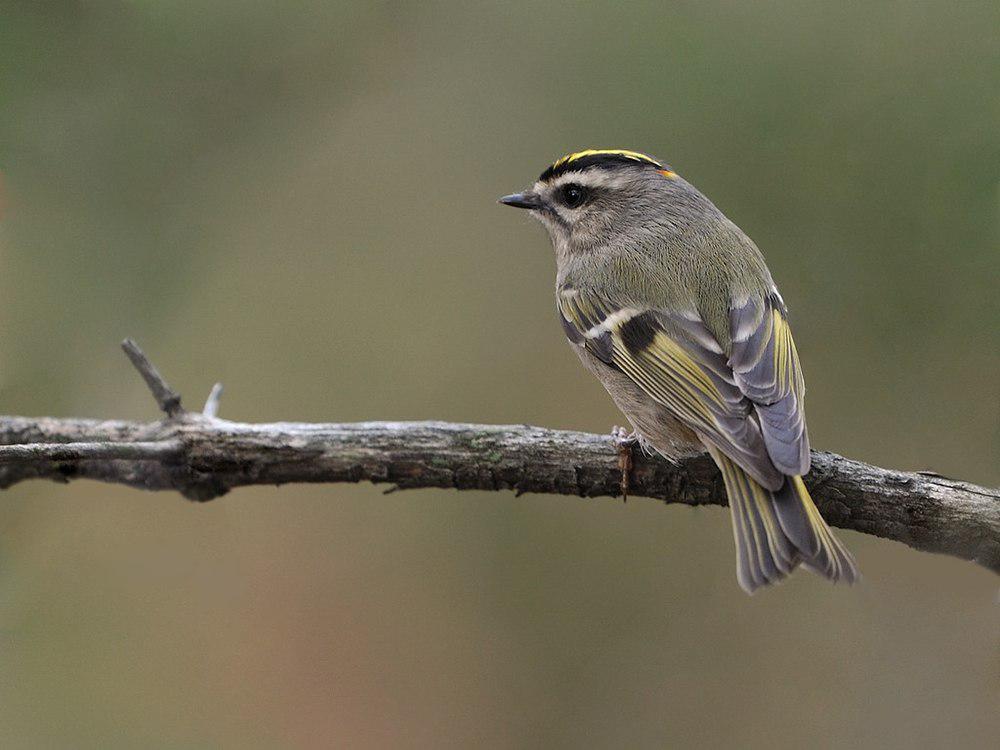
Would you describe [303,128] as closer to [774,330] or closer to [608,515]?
[608,515]

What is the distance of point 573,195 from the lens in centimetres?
335

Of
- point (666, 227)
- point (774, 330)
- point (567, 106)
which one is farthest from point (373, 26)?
point (774, 330)

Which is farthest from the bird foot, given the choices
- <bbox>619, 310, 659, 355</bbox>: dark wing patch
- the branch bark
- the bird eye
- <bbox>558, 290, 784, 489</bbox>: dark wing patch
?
the bird eye

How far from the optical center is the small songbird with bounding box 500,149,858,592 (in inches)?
89.3

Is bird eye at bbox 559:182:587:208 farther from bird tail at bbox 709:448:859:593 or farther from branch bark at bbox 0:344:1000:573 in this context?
bird tail at bbox 709:448:859:593

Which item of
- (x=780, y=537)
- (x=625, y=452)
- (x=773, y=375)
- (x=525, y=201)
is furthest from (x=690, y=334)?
(x=525, y=201)

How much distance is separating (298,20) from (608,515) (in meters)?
2.02

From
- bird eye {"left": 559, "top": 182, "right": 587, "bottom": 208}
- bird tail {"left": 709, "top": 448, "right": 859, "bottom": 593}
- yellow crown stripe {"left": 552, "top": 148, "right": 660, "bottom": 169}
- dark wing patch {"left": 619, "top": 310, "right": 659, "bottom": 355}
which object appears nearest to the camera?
bird tail {"left": 709, "top": 448, "right": 859, "bottom": 593}

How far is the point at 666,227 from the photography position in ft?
10.3

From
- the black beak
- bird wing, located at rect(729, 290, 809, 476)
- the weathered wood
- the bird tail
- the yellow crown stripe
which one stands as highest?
the yellow crown stripe

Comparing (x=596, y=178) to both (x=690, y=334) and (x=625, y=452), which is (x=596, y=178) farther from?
(x=625, y=452)

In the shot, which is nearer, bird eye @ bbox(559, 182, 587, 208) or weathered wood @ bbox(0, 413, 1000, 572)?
weathered wood @ bbox(0, 413, 1000, 572)

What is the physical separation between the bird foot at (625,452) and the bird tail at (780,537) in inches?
10.5

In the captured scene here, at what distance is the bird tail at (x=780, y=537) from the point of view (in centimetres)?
214
